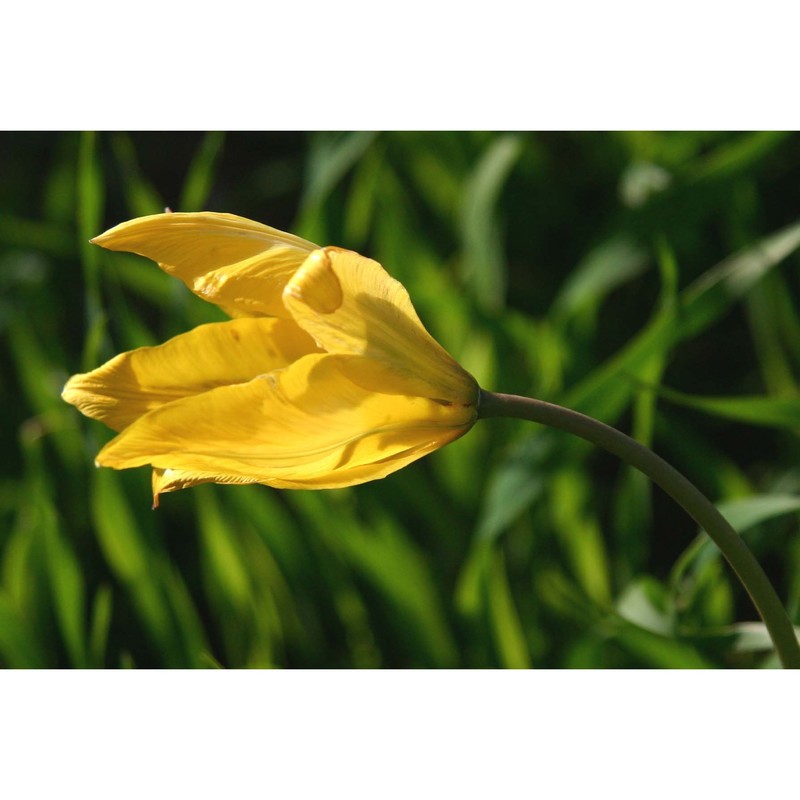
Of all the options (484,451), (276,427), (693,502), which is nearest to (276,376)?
(276,427)

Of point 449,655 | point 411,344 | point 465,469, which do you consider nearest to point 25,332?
point 465,469

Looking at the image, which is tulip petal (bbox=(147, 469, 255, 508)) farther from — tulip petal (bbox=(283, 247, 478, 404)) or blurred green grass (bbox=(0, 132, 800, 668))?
blurred green grass (bbox=(0, 132, 800, 668))

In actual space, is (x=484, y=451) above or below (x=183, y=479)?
below

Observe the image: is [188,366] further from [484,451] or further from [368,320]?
[484,451]

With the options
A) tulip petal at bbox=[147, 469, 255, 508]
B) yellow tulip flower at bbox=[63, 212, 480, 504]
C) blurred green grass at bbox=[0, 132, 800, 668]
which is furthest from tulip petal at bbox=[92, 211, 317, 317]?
blurred green grass at bbox=[0, 132, 800, 668]

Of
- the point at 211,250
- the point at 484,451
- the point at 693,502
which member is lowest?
the point at 484,451

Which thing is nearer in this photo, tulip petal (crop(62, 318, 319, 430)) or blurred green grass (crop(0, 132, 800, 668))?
tulip petal (crop(62, 318, 319, 430))

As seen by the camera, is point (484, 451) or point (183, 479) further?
point (484, 451)
